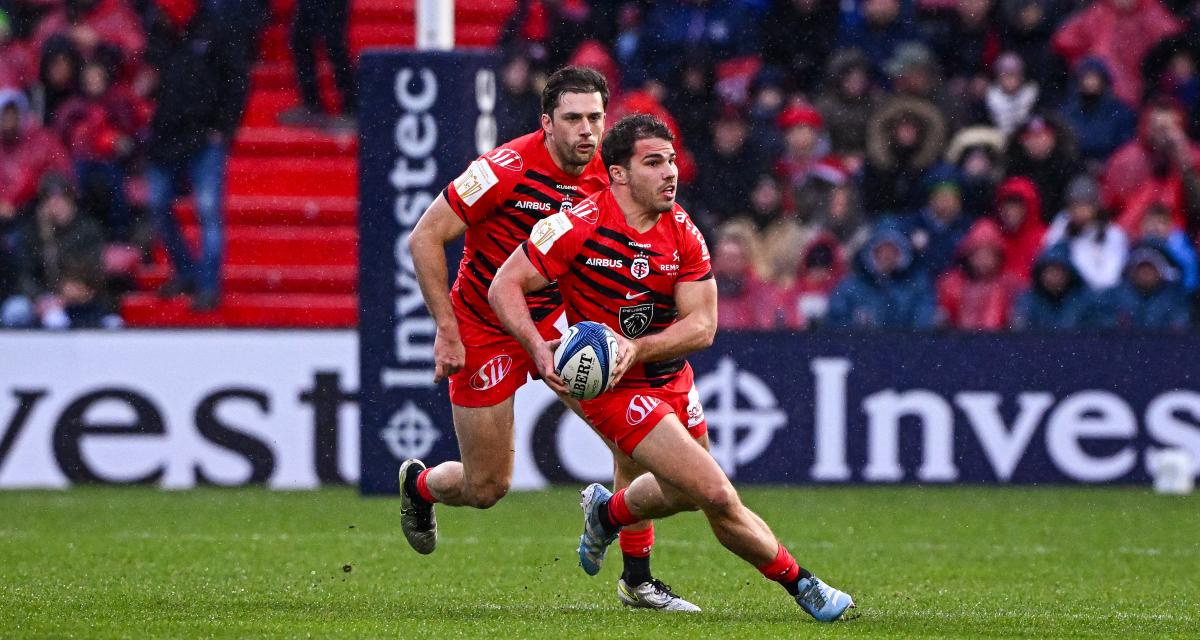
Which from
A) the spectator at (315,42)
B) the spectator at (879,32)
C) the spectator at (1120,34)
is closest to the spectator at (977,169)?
the spectator at (879,32)

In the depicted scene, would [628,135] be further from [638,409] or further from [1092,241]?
[1092,241]

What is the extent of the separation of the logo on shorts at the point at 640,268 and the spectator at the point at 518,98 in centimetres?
829

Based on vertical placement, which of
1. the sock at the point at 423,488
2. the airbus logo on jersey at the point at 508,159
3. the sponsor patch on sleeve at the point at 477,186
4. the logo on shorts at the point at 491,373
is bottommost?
the sock at the point at 423,488

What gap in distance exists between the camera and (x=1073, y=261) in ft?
48.3

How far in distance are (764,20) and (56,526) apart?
7.88 meters

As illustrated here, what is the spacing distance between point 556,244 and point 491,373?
1164mm

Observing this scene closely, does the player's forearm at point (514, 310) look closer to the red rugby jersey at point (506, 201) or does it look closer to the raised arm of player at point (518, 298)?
the raised arm of player at point (518, 298)

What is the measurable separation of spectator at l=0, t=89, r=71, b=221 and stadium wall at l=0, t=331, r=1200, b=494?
315cm

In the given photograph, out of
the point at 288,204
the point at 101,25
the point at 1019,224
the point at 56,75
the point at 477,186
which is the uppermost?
the point at 101,25

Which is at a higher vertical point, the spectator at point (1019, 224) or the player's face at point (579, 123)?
the player's face at point (579, 123)

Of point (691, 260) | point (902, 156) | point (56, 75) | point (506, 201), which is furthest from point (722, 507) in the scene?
point (56, 75)

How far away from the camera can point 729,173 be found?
1569 cm

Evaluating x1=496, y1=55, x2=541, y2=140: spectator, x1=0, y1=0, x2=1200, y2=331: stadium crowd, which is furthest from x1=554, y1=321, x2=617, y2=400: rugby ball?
x1=496, y1=55, x2=541, y2=140: spectator

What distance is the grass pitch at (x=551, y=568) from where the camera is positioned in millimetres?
7461
